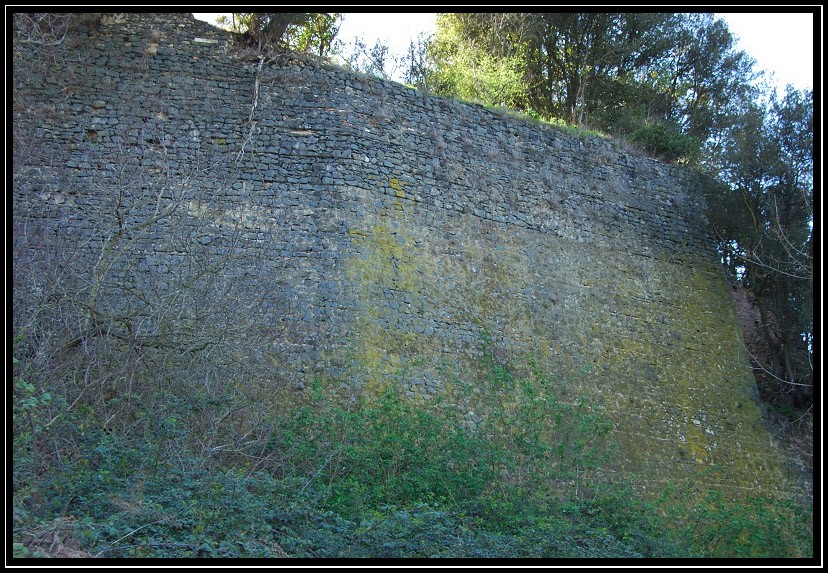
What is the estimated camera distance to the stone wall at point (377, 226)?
34.8 ft

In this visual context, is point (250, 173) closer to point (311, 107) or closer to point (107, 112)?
point (311, 107)

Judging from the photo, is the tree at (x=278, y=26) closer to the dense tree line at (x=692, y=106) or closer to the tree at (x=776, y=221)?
the dense tree line at (x=692, y=106)

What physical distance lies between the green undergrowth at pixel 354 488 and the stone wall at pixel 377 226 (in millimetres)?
809

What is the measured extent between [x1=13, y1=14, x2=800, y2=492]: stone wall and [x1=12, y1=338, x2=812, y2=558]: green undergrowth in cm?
81

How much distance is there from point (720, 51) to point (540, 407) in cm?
1357

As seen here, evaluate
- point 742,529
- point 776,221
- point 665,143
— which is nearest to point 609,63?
point 665,143

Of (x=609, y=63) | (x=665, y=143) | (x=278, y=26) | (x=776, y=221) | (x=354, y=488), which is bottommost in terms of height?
(x=354, y=488)

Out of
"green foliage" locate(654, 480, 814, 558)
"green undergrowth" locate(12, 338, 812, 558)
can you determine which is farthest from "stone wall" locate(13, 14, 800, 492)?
"green foliage" locate(654, 480, 814, 558)

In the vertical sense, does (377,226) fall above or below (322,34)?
below

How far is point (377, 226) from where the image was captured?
11383 millimetres

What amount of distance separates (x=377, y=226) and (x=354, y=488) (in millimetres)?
4242

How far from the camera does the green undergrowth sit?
6.46m

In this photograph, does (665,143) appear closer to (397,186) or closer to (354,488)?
(397,186)
